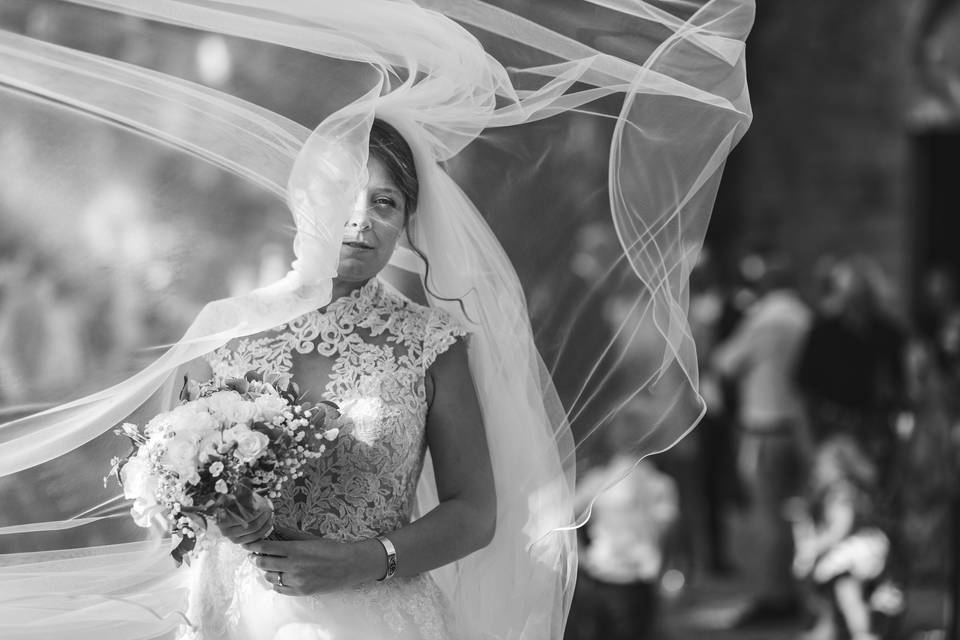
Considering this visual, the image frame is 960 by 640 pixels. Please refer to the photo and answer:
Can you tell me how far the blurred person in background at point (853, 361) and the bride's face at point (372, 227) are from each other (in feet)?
18.9

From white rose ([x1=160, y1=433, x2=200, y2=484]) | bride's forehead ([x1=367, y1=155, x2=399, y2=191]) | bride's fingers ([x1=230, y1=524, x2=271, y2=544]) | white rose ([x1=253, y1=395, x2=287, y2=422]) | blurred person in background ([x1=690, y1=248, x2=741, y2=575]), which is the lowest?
blurred person in background ([x1=690, y1=248, x2=741, y2=575])

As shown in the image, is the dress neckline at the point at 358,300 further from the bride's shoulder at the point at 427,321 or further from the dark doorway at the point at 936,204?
the dark doorway at the point at 936,204

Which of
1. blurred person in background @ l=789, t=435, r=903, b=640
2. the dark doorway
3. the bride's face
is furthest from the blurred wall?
the bride's face

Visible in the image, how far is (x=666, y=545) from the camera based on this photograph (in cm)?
692

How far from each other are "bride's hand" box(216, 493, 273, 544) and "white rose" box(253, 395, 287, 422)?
0.15 meters

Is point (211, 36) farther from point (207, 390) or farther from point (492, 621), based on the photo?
point (492, 621)

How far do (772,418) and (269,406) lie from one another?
6.18 m

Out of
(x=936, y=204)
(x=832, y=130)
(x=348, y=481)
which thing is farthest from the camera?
(x=832, y=130)

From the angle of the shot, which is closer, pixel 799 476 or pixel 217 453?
pixel 217 453

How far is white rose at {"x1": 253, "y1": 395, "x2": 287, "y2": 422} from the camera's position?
8.81 feet

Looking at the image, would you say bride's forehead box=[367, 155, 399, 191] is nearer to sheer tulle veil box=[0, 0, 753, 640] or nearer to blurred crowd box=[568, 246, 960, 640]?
sheer tulle veil box=[0, 0, 753, 640]

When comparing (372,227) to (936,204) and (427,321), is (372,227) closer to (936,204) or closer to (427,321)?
(427,321)

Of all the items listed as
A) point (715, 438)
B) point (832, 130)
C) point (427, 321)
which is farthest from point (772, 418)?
point (832, 130)

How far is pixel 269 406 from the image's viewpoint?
270 cm
